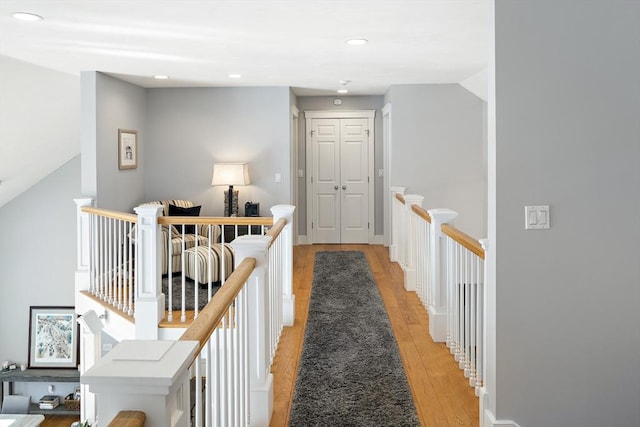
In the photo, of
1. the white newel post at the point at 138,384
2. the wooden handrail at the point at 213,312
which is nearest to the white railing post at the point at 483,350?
the wooden handrail at the point at 213,312

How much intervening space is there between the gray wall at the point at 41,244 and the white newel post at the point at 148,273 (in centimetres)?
371

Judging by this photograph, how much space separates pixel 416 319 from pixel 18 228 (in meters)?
6.04

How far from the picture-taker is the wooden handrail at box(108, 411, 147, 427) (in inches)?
43.4

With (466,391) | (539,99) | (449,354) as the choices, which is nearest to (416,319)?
(449,354)

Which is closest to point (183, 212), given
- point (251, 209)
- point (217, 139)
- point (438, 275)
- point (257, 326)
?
point (251, 209)

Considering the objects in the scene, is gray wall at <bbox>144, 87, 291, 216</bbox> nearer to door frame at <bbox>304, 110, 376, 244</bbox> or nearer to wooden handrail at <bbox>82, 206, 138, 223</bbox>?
door frame at <bbox>304, 110, 376, 244</bbox>

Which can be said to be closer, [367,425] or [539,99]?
[539,99]

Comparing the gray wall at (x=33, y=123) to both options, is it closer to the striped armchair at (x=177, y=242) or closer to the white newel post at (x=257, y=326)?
the striped armchair at (x=177, y=242)

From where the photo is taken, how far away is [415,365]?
3812mm

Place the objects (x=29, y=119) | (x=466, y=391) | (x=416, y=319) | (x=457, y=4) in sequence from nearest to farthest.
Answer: (x=466, y=391)
(x=457, y=4)
(x=416, y=319)
(x=29, y=119)

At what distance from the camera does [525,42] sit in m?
2.63

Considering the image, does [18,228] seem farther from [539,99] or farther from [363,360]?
[539,99]

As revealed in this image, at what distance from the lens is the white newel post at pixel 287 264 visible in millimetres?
4656

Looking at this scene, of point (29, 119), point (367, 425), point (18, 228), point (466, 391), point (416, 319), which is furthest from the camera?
point (18, 228)
